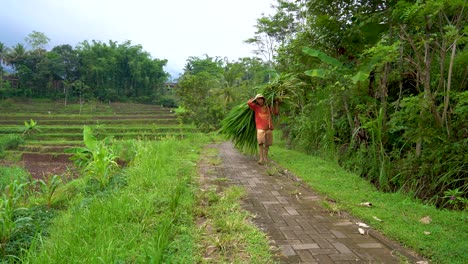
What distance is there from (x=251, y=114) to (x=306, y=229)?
4527 millimetres

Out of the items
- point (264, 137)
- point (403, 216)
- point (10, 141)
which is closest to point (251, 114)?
point (264, 137)

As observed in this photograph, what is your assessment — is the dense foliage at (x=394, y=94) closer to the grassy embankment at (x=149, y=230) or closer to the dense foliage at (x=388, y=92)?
the dense foliage at (x=388, y=92)

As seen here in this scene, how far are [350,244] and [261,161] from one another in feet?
14.1

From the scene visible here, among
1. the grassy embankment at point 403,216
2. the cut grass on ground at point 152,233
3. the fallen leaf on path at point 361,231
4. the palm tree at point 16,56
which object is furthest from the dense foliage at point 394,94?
the palm tree at point 16,56

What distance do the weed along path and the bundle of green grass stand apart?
7.62ft

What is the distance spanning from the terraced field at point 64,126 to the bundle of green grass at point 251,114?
30.9 feet

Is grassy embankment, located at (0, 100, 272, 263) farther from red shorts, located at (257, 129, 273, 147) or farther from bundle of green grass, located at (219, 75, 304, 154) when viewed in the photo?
bundle of green grass, located at (219, 75, 304, 154)

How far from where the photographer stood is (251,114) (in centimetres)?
760

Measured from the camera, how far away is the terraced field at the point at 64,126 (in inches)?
807

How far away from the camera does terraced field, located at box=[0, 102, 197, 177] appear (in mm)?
20500

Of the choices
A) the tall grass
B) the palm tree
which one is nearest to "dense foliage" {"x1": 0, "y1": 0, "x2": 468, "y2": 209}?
the tall grass

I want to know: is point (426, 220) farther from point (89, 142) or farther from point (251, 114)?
point (89, 142)

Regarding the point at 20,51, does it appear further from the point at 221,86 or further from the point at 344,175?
the point at 344,175

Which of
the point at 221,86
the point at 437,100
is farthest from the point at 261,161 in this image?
the point at 221,86
